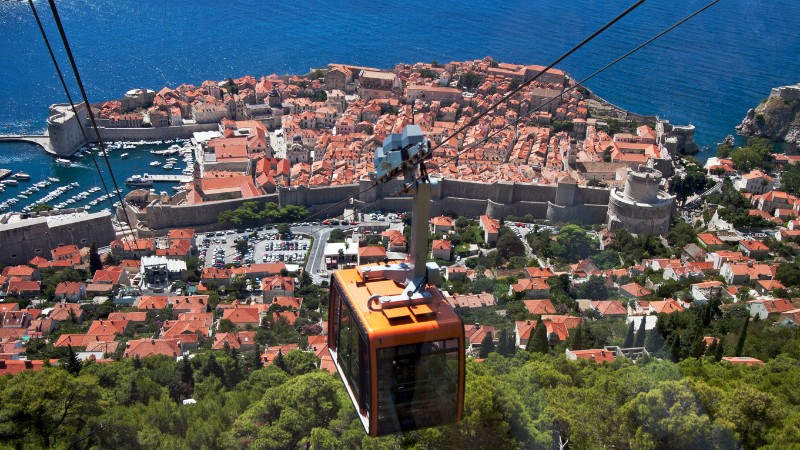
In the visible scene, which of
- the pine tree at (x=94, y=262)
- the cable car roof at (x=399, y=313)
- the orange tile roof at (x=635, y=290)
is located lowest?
the pine tree at (x=94, y=262)

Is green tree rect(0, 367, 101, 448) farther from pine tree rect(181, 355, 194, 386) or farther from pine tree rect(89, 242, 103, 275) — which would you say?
pine tree rect(89, 242, 103, 275)

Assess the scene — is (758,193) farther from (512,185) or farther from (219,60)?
(219,60)

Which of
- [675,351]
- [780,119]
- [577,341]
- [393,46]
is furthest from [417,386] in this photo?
[393,46]

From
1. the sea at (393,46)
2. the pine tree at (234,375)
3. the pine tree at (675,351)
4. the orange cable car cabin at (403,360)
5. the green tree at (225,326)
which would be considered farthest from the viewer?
the sea at (393,46)

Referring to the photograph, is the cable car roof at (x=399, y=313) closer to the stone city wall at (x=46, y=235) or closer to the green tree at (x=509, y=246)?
the green tree at (x=509, y=246)

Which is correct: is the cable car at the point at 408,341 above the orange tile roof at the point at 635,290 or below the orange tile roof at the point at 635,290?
above

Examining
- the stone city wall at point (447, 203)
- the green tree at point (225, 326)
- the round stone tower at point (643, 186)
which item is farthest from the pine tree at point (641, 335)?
the stone city wall at point (447, 203)

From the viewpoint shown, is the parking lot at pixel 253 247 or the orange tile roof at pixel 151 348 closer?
the orange tile roof at pixel 151 348
